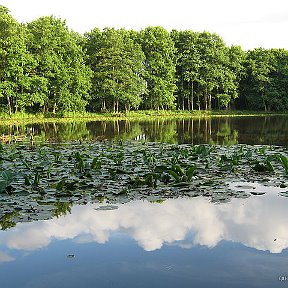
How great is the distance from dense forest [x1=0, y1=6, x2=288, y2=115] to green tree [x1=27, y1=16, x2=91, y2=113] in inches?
4.5

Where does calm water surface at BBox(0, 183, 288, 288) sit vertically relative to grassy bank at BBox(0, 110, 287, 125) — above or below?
below

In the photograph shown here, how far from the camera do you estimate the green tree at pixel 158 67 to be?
55062mm

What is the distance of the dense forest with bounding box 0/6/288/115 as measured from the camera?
139 feet

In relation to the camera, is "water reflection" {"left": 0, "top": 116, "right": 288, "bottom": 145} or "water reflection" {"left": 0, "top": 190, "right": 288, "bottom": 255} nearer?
"water reflection" {"left": 0, "top": 190, "right": 288, "bottom": 255}

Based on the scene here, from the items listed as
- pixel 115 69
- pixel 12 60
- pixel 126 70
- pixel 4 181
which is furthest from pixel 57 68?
pixel 4 181

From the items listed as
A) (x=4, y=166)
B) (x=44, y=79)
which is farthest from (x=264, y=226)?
(x=44, y=79)

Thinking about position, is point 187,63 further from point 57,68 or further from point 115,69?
point 57,68

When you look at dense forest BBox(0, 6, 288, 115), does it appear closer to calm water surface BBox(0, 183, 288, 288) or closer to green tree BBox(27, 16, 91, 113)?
green tree BBox(27, 16, 91, 113)

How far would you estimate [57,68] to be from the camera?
4522 cm

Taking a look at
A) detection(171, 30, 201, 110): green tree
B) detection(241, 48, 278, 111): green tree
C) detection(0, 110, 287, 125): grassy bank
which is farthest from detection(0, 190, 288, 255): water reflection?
detection(241, 48, 278, 111): green tree

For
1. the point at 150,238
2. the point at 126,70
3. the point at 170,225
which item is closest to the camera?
the point at 150,238

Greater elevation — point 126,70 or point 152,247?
point 126,70

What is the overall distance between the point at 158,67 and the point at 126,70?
7.44 metres

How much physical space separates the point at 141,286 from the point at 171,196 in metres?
3.90
